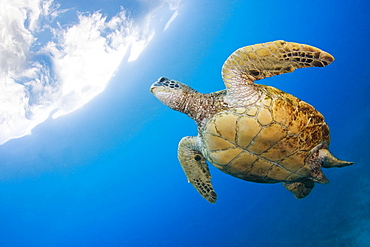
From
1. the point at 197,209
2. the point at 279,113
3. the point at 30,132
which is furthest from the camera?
the point at 197,209

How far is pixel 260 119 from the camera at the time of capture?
2596 millimetres

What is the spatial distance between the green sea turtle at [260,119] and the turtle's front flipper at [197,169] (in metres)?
0.69

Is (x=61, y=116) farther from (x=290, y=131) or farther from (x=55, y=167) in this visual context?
(x=290, y=131)

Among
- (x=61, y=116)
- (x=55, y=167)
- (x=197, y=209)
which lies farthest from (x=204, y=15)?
(x=197, y=209)

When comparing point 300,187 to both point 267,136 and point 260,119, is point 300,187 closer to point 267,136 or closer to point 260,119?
point 267,136

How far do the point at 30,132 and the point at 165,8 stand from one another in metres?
16.5

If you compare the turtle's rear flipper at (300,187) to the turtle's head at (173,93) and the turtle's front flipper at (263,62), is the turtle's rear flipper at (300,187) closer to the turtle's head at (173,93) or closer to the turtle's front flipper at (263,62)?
the turtle's front flipper at (263,62)

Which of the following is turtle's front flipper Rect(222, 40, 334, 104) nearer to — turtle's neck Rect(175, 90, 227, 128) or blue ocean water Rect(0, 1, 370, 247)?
turtle's neck Rect(175, 90, 227, 128)

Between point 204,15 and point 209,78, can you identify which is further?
point 209,78

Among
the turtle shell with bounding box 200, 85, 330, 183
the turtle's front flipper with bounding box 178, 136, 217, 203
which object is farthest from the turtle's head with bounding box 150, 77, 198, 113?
the turtle's front flipper with bounding box 178, 136, 217, 203

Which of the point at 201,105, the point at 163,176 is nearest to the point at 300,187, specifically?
the point at 201,105

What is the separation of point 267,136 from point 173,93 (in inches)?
56.6

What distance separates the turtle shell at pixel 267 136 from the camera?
2.62m

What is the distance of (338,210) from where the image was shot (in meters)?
15.8
